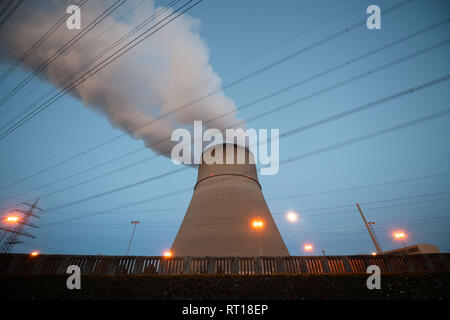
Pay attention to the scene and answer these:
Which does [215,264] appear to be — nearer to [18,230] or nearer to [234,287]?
[234,287]

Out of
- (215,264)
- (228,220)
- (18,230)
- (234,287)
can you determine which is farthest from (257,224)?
(18,230)

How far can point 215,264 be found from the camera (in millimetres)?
7637

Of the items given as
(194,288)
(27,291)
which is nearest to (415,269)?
(194,288)

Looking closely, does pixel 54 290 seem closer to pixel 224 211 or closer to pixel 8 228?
pixel 224 211

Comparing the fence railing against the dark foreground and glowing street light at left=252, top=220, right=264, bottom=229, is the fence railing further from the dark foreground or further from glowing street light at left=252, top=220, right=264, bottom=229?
glowing street light at left=252, top=220, right=264, bottom=229

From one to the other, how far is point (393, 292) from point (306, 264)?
262 cm

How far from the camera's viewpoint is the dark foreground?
5480mm

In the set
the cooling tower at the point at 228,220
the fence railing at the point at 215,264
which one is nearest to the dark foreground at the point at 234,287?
the fence railing at the point at 215,264

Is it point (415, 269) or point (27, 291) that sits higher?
point (415, 269)

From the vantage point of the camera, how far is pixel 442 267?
22.5ft

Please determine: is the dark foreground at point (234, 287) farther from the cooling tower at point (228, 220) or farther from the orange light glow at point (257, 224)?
the orange light glow at point (257, 224)
